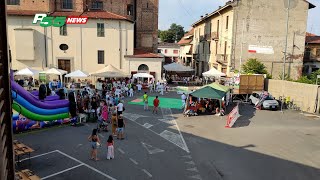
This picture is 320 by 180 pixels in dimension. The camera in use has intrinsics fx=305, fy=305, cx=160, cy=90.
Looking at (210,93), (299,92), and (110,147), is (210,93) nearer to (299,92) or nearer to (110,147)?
(299,92)

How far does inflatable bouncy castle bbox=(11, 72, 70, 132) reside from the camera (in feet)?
54.5

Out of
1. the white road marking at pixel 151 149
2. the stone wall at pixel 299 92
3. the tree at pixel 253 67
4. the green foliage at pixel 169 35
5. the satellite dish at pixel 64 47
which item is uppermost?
the green foliage at pixel 169 35

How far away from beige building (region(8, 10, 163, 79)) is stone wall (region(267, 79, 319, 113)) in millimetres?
15424

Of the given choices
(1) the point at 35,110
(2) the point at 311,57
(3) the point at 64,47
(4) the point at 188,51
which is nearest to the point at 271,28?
(2) the point at 311,57

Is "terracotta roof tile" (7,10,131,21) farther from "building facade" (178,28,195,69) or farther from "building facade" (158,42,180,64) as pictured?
"building facade" (158,42,180,64)

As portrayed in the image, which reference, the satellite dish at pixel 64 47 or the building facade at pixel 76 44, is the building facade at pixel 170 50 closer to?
the building facade at pixel 76 44

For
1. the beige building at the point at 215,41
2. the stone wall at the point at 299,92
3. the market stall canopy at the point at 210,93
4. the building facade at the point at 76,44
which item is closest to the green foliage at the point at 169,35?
the beige building at the point at 215,41

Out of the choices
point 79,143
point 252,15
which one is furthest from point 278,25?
point 79,143

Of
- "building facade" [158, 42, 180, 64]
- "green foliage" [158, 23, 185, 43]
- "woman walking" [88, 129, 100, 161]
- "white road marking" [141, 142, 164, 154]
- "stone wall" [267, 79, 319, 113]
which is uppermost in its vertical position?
"green foliage" [158, 23, 185, 43]

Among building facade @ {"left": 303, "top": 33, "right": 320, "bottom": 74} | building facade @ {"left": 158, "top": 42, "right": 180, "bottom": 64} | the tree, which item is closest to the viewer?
the tree

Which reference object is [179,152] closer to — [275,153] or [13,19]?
[275,153]

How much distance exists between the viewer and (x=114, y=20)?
39.2 meters

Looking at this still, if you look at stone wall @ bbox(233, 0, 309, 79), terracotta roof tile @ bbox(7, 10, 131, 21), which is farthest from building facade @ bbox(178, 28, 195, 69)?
terracotta roof tile @ bbox(7, 10, 131, 21)

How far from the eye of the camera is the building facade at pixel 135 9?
140ft
